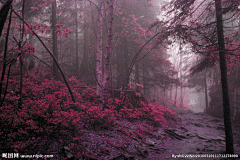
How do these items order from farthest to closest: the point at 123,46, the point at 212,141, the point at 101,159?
the point at 123,46 → the point at 212,141 → the point at 101,159

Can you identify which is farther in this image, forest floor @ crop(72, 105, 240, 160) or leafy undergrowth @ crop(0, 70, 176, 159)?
forest floor @ crop(72, 105, 240, 160)

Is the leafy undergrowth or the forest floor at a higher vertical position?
the leafy undergrowth

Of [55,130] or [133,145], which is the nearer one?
[55,130]

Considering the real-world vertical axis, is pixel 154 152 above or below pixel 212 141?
above

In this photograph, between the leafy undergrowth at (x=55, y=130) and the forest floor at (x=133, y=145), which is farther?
the forest floor at (x=133, y=145)

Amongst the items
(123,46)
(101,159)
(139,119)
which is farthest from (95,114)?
(123,46)

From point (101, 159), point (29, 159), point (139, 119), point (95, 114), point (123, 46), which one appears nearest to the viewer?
point (29, 159)

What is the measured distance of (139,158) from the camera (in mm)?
4141

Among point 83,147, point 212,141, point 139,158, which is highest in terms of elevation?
point 83,147

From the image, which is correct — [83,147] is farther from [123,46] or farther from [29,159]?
[123,46]

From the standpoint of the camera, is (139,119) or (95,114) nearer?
(95,114)

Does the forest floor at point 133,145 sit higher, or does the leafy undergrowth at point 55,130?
the leafy undergrowth at point 55,130

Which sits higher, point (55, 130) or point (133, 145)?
point (55, 130)

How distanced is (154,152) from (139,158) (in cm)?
98
